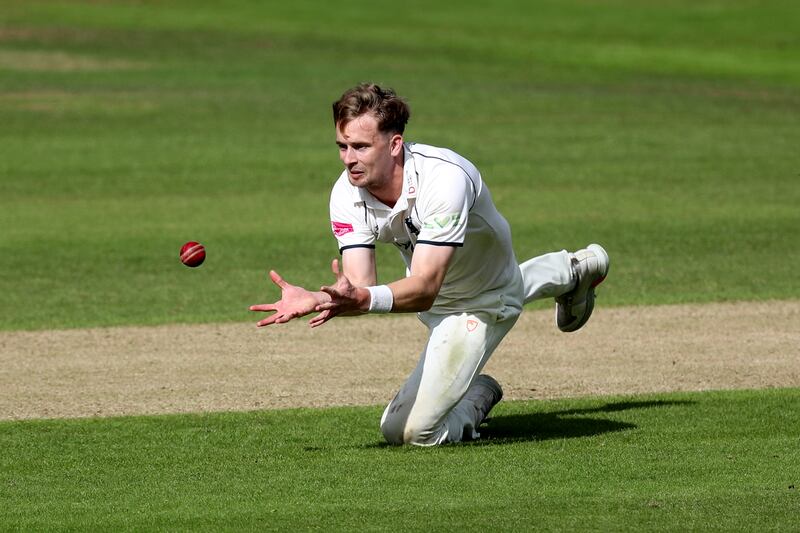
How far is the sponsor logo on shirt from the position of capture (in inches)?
299

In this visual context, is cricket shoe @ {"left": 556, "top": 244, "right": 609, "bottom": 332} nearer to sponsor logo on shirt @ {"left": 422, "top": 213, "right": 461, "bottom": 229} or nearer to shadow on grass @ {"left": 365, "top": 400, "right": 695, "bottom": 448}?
shadow on grass @ {"left": 365, "top": 400, "right": 695, "bottom": 448}

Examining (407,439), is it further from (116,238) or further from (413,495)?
(116,238)

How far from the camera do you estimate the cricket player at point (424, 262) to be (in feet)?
24.7

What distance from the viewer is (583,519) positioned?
6340 mm

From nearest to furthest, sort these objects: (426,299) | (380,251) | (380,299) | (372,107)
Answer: (380,299), (426,299), (372,107), (380,251)

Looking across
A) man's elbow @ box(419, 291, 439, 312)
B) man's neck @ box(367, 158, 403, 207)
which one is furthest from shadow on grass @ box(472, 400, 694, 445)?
man's neck @ box(367, 158, 403, 207)

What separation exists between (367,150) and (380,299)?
36.3 inches

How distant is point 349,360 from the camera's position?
35.9ft

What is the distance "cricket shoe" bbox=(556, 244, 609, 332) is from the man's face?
6.96ft

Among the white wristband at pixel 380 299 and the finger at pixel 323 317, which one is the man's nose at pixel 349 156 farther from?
the finger at pixel 323 317

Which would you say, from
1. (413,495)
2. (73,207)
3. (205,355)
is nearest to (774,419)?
(413,495)

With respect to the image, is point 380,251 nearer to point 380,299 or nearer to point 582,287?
point 582,287

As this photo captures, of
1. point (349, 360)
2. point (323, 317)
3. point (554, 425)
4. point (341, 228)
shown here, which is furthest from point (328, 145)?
point (323, 317)

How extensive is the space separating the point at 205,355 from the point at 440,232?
404 centimetres
